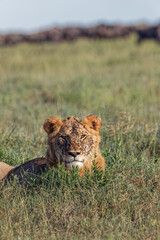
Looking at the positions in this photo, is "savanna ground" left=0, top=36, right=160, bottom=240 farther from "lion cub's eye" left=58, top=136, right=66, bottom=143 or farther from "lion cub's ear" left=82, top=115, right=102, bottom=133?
"lion cub's ear" left=82, top=115, right=102, bottom=133

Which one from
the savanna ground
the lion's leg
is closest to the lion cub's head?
the savanna ground

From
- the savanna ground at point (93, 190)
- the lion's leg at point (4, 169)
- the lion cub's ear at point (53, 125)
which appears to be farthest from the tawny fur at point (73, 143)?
the lion's leg at point (4, 169)

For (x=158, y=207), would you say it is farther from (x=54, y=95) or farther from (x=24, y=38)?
(x=24, y=38)

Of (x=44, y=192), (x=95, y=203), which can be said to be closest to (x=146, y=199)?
(x=95, y=203)

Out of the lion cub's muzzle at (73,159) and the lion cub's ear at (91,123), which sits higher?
the lion cub's ear at (91,123)

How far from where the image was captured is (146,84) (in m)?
14.7

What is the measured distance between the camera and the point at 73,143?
4680 millimetres

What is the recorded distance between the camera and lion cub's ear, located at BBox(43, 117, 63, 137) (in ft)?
16.1

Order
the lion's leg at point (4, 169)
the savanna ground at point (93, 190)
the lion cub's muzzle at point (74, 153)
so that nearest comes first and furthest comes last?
the savanna ground at point (93, 190)
the lion cub's muzzle at point (74, 153)
the lion's leg at point (4, 169)

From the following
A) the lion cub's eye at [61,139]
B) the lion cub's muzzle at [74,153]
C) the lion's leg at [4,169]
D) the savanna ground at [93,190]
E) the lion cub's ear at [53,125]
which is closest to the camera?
the savanna ground at [93,190]

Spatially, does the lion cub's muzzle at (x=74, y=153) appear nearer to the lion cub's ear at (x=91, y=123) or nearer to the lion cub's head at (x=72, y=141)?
the lion cub's head at (x=72, y=141)

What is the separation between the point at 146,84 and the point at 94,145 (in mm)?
10110

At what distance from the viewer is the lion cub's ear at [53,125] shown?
4.92 meters

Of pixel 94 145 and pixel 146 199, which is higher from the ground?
pixel 94 145
